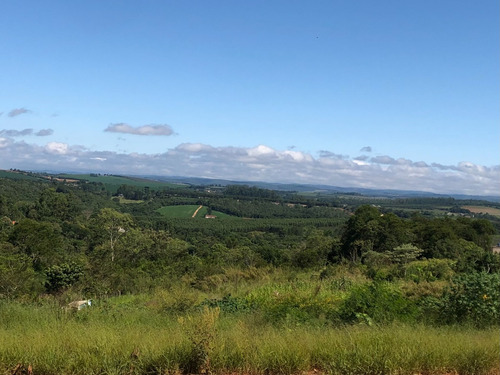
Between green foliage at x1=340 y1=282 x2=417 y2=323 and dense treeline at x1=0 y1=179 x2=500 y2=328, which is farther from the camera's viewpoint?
dense treeline at x1=0 y1=179 x2=500 y2=328

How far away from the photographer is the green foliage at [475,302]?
573 cm

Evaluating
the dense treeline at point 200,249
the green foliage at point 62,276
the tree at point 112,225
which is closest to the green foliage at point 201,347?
the dense treeline at point 200,249

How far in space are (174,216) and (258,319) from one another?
110 metres

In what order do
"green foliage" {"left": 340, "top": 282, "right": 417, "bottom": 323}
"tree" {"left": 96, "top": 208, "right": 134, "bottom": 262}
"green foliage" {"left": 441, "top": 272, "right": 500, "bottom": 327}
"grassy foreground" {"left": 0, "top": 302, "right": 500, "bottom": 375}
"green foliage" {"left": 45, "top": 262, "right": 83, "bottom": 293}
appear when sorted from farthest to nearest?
"tree" {"left": 96, "top": 208, "right": 134, "bottom": 262}
"green foliage" {"left": 45, "top": 262, "right": 83, "bottom": 293}
"green foliage" {"left": 340, "top": 282, "right": 417, "bottom": 323}
"green foliage" {"left": 441, "top": 272, "right": 500, "bottom": 327}
"grassy foreground" {"left": 0, "top": 302, "right": 500, "bottom": 375}

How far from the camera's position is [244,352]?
432 cm

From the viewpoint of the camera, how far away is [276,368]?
13.9 ft

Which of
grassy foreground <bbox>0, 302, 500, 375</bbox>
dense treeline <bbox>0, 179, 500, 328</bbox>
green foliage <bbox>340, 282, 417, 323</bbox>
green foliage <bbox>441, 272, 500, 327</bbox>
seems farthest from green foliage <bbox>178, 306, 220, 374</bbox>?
green foliage <bbox>441, 272, 500, 327</bbox>

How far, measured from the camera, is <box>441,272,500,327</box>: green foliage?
5734 millimetres

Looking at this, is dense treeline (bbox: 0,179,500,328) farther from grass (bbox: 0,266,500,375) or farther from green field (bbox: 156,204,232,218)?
green field (bbox: 156,204,232,218)

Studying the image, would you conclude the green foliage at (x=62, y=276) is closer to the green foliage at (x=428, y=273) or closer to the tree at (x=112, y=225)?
the green foliage at (x=428, y=273)

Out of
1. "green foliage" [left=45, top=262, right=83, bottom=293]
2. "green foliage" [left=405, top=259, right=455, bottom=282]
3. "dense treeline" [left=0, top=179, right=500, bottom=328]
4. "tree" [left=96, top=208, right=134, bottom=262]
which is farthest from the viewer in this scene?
"tree" [left=96, top=208, right=134, bottom=262]

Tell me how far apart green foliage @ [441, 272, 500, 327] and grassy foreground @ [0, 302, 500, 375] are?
36.1 inches

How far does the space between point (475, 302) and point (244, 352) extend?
370 cm

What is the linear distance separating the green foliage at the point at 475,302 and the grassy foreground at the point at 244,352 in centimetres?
92
